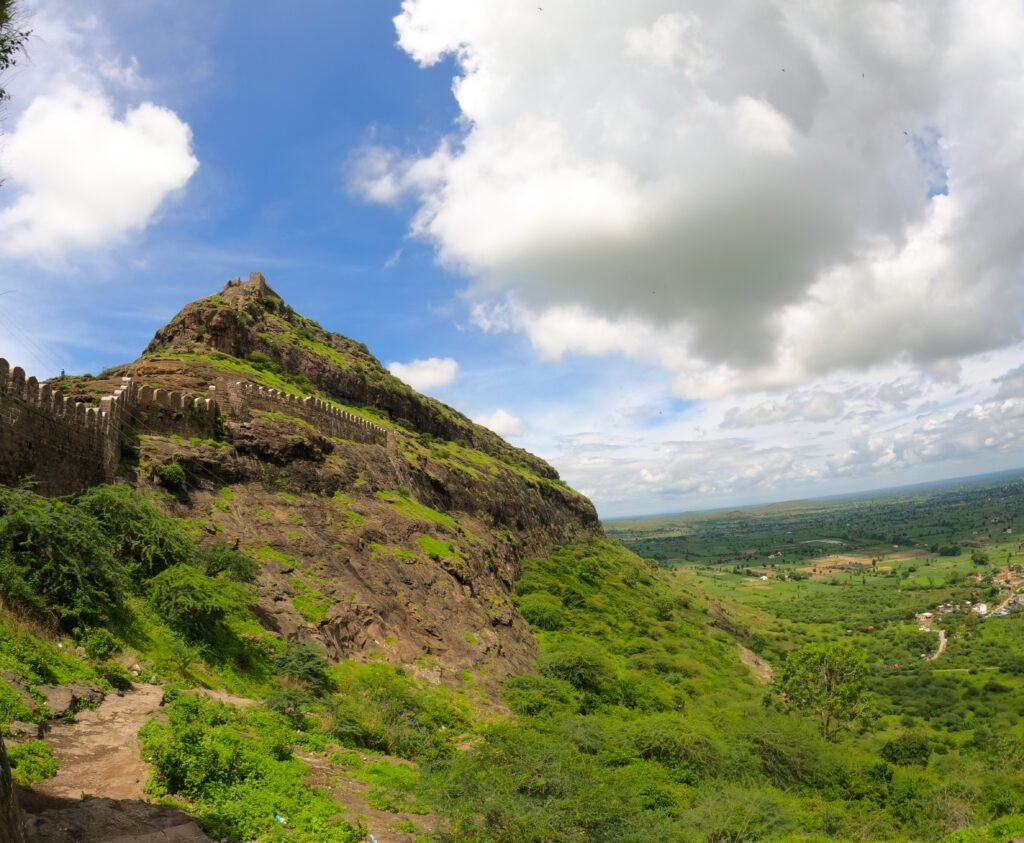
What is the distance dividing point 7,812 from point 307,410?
36737 millimetres

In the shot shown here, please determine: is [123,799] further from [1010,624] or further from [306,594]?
[1010,624]

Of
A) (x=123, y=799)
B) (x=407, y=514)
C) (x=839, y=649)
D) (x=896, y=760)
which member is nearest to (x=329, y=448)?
(x=407, y=514)

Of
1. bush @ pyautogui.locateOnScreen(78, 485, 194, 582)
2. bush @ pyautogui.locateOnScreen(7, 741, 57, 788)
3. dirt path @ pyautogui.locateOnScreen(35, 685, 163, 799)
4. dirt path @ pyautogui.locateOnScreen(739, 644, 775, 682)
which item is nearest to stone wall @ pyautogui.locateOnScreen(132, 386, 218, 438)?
bush @ pyautogui.locateOnScreen(78, 485, 194, 582)

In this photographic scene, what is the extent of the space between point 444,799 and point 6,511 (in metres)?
13.3

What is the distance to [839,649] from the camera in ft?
159

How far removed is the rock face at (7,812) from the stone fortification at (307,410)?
97.1 ft

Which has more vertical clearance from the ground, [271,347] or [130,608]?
[271,347]

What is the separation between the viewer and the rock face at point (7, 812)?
6.39m

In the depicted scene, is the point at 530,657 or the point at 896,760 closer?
the point at 530,657

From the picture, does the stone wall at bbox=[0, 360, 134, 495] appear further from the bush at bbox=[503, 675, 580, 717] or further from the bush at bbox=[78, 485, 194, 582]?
the bush at bbox=[503, 675, 580, 717]

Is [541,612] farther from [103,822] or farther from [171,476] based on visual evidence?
[103,822]

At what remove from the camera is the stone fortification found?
35.9 meters

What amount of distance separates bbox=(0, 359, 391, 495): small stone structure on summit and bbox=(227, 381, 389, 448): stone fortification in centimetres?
12

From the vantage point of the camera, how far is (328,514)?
32406mm
